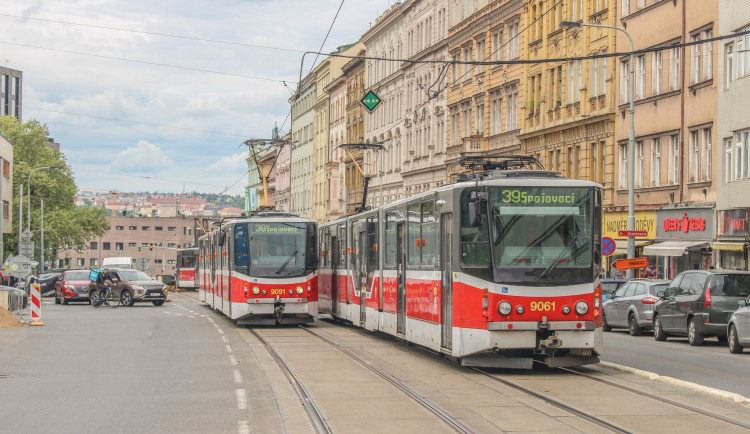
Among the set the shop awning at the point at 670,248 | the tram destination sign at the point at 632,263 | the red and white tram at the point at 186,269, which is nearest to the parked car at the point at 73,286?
the shop awning at the point at 670,248

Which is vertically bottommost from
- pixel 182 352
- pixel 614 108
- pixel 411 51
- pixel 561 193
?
pixel 182 352

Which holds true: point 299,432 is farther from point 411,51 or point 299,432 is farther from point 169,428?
point 411,51

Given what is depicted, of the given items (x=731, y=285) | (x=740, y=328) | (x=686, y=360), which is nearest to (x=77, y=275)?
(x=731, y=285)

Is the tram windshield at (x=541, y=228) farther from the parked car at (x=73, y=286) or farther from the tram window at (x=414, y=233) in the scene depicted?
the parked car at (x=73, y=286)

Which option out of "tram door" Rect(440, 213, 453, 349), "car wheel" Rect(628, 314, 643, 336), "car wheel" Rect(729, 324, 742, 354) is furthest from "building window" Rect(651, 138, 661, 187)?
"tram door" Rect(440, 213, 453, 349)

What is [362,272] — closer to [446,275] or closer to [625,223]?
[446,275]

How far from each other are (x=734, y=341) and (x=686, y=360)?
262cm

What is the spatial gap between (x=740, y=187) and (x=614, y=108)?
1015 centimetres

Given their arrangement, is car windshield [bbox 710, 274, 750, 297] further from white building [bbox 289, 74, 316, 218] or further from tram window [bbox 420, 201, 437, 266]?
white building [bbox 289, 74, 316, 218]

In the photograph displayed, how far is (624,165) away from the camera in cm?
4681

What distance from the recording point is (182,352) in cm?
2289

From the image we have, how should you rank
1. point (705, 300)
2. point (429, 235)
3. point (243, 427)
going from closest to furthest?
1. point (243, 427)
2. point (429, 235)
3. point (705, 300)

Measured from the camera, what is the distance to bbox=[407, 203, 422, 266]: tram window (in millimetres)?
20906

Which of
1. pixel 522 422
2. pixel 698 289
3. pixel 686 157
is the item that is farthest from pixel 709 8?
pixel 522 422
